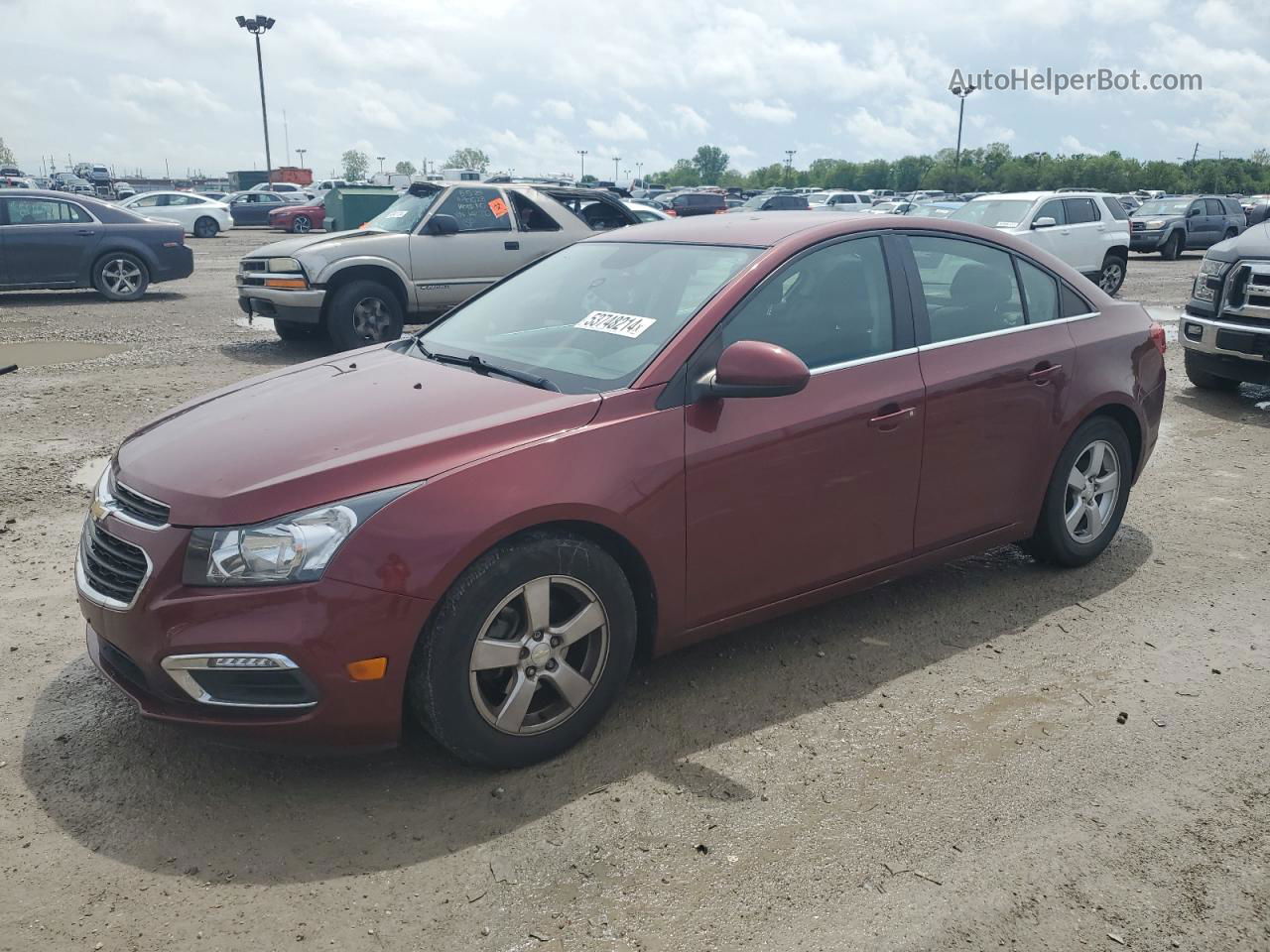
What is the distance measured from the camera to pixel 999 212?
17.3 meters

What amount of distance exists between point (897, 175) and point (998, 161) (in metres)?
14.5

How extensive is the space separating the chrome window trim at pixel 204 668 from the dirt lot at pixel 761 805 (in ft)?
1.23

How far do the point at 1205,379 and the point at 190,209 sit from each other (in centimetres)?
3197

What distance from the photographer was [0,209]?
1391cm

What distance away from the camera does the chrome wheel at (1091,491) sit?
15.8ft

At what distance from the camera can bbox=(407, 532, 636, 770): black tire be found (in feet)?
9.86

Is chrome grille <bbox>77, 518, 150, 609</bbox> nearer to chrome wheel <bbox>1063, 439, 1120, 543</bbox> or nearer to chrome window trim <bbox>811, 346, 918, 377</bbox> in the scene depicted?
chrome window trim <bbox>811, 346, 918, 377</bbox>

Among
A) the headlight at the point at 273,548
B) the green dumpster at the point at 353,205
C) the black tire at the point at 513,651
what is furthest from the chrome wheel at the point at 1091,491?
the green dumpster at the point at 353,205

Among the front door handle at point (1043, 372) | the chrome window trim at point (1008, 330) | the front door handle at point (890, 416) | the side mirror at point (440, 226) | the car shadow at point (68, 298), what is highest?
the side mirror at point (440, 226)

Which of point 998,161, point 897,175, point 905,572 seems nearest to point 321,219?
point 905,572

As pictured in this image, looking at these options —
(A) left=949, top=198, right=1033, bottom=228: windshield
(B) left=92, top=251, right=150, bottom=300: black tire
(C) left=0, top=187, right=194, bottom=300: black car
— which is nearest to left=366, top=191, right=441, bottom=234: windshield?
(C) left=0, top=187, right=194, bottom=300: black car

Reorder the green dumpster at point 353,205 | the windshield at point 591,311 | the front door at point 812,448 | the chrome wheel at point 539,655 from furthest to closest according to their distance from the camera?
the green dumpster at point 353,205
the windshield at point 591,311
the front door at point 812,448
the chrome wheel at point 539,655

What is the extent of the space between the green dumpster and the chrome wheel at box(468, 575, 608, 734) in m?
24.2

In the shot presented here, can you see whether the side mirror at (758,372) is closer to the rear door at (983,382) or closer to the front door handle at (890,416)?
the front door handle at (890,416)
